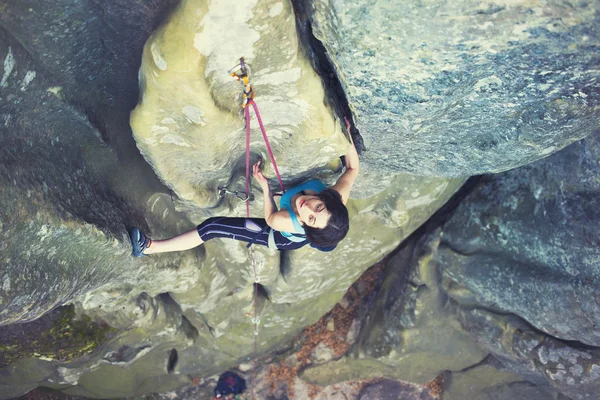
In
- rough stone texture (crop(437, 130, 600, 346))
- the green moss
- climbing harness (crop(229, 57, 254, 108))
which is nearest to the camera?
climbing harness (crop(229, 57, 254, 108))

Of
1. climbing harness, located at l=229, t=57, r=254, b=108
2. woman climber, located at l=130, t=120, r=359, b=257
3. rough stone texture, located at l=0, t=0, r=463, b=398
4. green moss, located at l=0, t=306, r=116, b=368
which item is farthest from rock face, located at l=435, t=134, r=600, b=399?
green moss, located at l=0, t=306, r=116, b=368

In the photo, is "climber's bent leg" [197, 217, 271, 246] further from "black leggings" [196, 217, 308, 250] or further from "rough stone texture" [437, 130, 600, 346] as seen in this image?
"rough stone texture" [437, 130, 600, 346]

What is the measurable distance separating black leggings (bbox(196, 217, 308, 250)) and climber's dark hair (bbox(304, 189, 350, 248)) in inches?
31.2

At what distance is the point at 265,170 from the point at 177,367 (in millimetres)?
5936

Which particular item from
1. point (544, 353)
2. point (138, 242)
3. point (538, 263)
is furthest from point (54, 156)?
point (544, 353)

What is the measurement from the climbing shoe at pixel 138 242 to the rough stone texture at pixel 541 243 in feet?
15.3

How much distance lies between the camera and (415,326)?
304 inches

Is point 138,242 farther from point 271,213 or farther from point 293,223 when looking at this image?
point 293,223

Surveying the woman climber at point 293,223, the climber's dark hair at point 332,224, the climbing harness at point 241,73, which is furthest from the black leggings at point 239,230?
the climbing harness at point 241,73

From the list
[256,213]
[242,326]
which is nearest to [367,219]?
[256,213]

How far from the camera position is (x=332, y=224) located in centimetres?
381

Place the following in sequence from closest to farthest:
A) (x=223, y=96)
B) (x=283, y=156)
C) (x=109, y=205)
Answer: (x=223, y=96) → (x=283, y=156) → (x=109, y=205)

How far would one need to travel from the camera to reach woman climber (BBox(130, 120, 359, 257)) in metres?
3.83

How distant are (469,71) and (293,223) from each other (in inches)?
81.2
